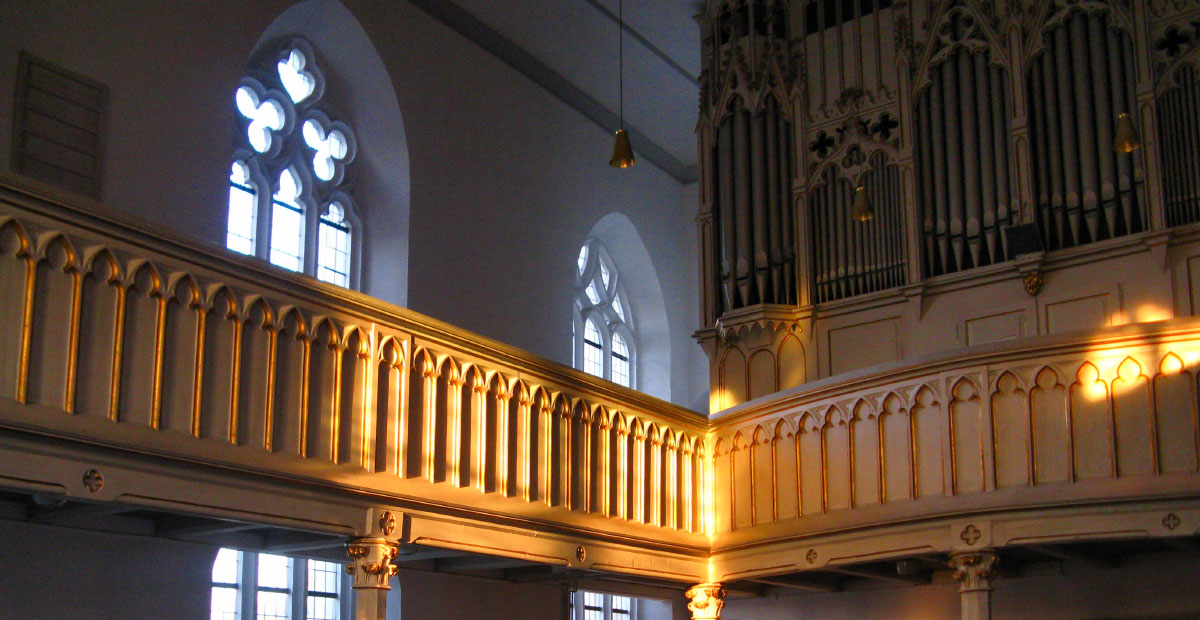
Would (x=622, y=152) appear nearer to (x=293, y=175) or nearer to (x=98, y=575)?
(x=293, y=175)

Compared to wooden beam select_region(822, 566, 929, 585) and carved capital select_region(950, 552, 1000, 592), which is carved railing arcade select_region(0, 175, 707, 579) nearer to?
wooden beam select_region(822, 566, 929, 585)

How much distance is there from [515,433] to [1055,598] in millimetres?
5463

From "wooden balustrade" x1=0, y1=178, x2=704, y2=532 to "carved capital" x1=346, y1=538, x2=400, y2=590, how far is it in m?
0.44

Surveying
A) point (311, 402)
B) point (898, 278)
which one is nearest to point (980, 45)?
point (898, 278)

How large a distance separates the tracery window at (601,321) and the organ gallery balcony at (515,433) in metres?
5.21

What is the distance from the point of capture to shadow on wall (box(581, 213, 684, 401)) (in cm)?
1892

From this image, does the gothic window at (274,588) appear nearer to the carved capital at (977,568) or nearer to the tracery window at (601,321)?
the tracery window at (601,321)

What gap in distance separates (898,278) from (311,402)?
692 centimetres

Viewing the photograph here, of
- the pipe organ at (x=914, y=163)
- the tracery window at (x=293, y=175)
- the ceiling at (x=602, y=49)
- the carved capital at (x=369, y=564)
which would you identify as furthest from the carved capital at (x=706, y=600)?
the ceiling at (x=602, y=49)

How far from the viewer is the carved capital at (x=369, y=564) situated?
913cm

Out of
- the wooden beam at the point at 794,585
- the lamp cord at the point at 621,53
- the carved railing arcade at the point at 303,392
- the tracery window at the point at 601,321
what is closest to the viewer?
the carved railing arcade at the point at 303,392

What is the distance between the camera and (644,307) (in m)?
19.2

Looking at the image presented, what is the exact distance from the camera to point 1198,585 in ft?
37.3

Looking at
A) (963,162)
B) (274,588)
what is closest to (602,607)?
(274,588)
